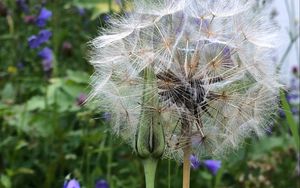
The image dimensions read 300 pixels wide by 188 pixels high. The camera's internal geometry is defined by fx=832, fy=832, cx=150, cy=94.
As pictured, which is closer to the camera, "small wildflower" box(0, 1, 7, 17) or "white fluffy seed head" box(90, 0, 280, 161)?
"white fluffy seed head" box(90, 0, 280, 161)

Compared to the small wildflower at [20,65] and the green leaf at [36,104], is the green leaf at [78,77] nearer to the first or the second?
the green leaf at [36,104]

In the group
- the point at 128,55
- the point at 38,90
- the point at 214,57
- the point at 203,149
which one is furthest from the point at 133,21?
the point at 38,90

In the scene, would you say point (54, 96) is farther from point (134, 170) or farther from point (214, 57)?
point (214, 57)

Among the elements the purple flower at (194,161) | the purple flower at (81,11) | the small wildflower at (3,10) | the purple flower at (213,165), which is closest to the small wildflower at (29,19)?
the small wildflower at (3,10)

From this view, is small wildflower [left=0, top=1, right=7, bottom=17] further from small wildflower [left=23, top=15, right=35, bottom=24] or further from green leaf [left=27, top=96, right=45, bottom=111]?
green leaf [left=27, top=96, right=45, bottom=111]

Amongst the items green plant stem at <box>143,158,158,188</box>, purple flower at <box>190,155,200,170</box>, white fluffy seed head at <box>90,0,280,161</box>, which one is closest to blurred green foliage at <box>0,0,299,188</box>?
purple flower at <box>190,155,200,170</box>

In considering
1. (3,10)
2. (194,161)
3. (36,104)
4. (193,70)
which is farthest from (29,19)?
(193,70)
